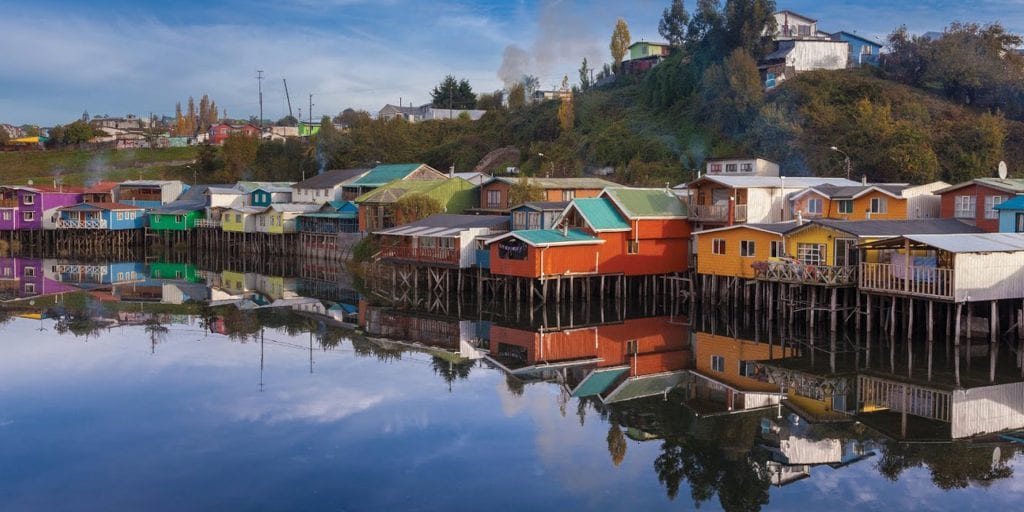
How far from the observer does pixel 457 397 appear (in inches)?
933

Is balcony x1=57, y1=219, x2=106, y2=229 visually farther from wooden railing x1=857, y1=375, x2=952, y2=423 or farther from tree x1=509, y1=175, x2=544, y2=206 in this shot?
wooden railing x1=857, y1=375, x2=952, y2=423

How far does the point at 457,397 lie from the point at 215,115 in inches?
6131

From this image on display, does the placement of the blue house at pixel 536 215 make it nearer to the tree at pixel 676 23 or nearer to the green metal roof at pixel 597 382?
the green metal roof at pixel 597 382

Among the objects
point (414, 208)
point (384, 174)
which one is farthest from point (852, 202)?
point (384, 174)

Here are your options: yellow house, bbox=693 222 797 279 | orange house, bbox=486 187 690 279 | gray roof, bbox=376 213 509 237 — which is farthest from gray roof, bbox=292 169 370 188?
yellow house, bbox=693 222 797 279

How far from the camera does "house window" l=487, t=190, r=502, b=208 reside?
55.4m

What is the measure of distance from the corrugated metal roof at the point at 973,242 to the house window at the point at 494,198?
2937 centimetres

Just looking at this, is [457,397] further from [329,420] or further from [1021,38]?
[1021,38]

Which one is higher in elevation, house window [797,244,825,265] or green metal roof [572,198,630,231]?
green metal roof [572,198,630,231]

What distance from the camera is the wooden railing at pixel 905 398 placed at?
70.9 feet

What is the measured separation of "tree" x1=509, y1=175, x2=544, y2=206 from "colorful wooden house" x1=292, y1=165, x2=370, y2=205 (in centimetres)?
1901

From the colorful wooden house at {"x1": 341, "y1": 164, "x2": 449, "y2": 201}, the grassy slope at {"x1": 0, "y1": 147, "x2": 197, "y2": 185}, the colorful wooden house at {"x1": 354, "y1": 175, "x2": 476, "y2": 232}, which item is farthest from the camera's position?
the grassy slope at {"x1": 0, "y1": 147, "x2": 197, "y2": 185}

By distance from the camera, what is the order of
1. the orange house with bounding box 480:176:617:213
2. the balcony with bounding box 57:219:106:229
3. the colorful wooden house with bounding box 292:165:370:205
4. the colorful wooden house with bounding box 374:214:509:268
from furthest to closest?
1. the balcony with bounding box 57:219:106:229
2. the colorful wooden house with bounding box 292:165:370:205
3. the orange house with bounding box 480:176:617:213
4. the colorful wooden house with bounding box 374:214:509:268

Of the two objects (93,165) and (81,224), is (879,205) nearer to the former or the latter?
(81,224)
